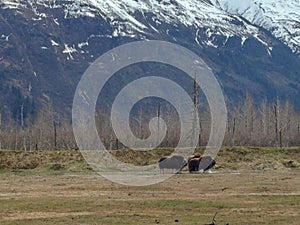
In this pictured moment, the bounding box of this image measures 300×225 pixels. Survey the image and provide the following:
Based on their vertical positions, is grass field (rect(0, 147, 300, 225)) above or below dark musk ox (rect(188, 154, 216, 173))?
below

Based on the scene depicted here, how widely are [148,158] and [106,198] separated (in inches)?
1805

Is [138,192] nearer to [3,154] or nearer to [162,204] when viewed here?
[162,204]

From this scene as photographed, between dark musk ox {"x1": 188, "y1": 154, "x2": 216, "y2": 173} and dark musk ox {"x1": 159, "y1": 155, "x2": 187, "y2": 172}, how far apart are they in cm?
240

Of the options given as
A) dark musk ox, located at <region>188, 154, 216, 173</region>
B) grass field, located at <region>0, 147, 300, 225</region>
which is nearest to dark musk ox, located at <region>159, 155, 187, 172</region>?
dark musk ox, located at <region>188, 154, 216, 173</region>

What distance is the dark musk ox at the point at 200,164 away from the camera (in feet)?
243

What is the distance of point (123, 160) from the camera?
294ft

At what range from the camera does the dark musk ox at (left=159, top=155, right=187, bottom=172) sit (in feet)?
253

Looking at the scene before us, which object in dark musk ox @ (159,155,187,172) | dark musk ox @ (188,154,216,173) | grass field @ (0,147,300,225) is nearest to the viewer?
grass field @ (0,147,300,225)

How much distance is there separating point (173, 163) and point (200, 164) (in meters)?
4.26

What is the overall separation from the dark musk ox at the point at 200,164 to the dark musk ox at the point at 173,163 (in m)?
2.40

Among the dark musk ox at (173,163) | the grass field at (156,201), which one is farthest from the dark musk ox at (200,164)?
the grass field at (156,201)

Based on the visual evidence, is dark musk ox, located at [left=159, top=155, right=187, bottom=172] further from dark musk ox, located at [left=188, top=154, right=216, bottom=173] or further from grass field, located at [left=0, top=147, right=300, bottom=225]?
grass field, located at [left=0, top=147, right=300, bottom=225]

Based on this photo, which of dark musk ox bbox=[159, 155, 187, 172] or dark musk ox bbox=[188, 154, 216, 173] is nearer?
dark musk ox bbox=[188, 154, 216, 173]

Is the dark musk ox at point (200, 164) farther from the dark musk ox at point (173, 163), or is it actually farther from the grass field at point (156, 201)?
the grass field at point (156, 201)
